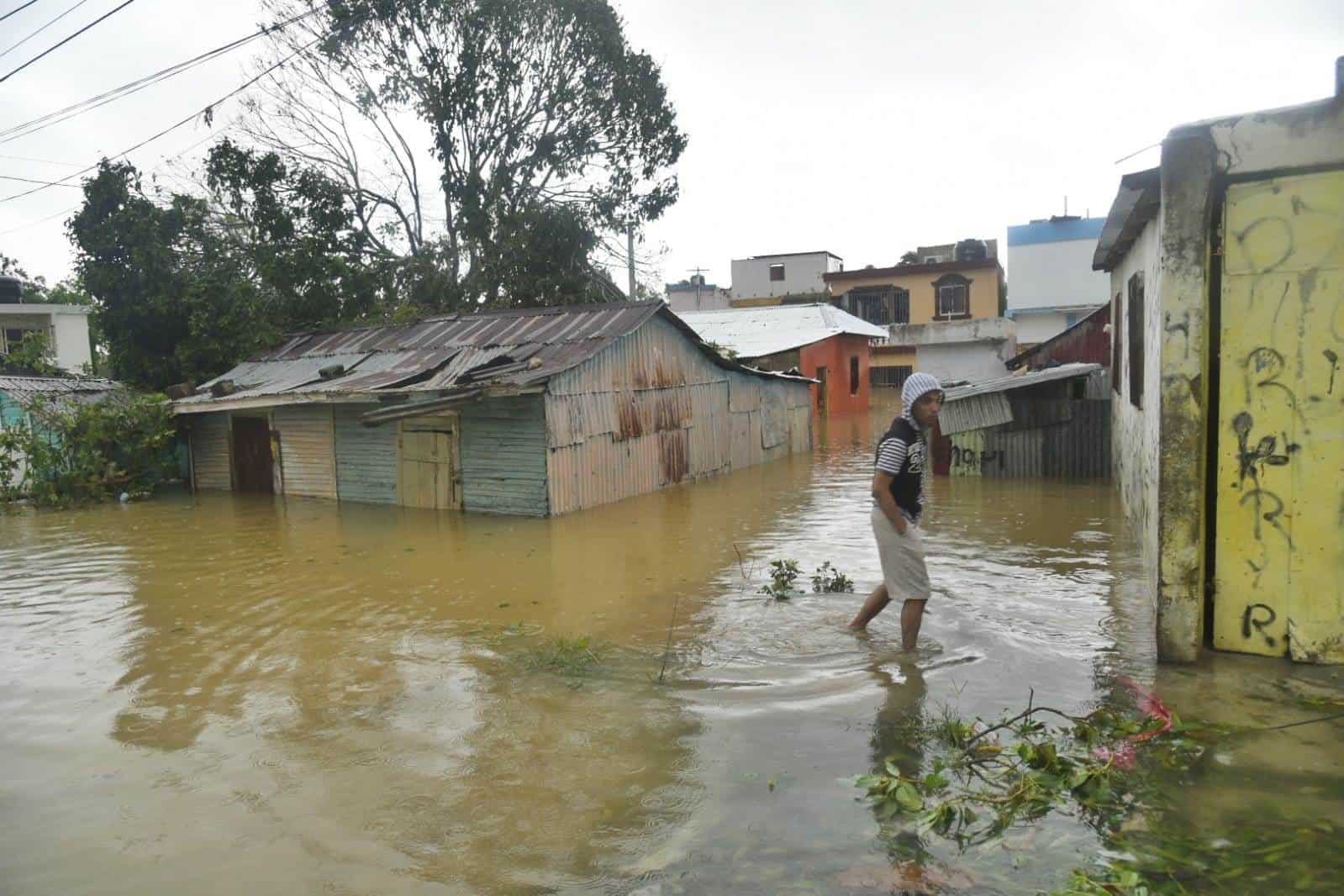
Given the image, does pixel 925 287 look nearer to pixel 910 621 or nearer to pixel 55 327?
pixel 55 327

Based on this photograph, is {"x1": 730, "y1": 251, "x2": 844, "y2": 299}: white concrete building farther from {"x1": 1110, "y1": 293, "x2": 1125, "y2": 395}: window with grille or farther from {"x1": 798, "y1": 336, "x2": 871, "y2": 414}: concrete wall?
{"x1": 1110, "y1": 293, "x2": 1125, "y2": 395}: window with grille

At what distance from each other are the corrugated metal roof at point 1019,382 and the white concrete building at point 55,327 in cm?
3056

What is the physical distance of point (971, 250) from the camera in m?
50.5

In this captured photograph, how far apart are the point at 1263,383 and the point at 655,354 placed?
41.2ft

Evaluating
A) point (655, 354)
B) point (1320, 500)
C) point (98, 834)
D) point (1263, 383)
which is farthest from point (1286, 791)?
point (655, 354)

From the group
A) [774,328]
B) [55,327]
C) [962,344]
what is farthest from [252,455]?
[962,344]

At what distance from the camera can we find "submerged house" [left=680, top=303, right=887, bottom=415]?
32438 mm

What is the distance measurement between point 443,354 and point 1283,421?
14.2 metres

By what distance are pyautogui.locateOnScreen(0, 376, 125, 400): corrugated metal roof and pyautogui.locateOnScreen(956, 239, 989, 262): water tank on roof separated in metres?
41.6

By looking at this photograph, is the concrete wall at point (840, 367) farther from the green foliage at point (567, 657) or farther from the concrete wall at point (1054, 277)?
the green foliage at point (567, 657)

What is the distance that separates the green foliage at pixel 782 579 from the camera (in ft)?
28.8

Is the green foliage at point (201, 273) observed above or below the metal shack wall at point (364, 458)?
above

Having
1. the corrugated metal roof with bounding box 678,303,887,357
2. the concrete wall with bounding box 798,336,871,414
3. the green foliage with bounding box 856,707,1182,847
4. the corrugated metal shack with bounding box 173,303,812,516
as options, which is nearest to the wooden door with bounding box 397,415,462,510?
the corrugated metal shack with bounding box 173,303,812,516

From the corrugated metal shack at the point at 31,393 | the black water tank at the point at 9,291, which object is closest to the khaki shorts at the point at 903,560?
the corrugated metal shack at the point at 31,393
